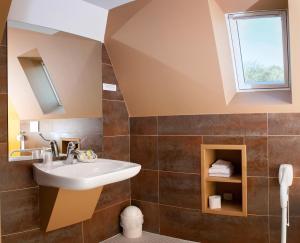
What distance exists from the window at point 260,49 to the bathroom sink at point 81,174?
150 centimetres

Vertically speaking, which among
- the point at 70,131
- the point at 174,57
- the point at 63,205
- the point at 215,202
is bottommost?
the point at 215,202

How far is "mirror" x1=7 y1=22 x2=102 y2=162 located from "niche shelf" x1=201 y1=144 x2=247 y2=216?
3.72ft

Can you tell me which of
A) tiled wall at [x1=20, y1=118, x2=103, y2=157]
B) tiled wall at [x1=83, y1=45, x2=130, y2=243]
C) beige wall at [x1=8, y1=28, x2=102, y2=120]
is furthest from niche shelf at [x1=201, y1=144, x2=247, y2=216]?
beige wall at [x1=8, y1=28, x2=102, y2=120]

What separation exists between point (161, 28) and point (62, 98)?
1118 mm

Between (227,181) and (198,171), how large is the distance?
31 centimetres

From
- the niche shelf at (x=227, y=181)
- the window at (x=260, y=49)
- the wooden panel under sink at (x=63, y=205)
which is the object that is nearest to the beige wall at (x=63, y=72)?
the wooden panel under sink at (x=63, y=205)

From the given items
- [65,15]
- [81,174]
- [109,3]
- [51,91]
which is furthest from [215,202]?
[65,15]

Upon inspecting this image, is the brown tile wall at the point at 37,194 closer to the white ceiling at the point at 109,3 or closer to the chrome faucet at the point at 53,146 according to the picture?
the chrome faucet at the point at 53,146

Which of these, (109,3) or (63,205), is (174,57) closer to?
(109,3)

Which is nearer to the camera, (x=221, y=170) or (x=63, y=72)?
(x=63, y=72)

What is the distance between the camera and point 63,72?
8.94 ft

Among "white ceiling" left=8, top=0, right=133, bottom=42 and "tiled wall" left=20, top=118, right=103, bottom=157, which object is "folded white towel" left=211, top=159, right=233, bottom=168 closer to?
"tiled wall" left=20, top=118, right=103, bottom=157

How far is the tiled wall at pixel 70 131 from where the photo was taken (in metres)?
2.44

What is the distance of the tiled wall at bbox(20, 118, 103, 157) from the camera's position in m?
2.44
